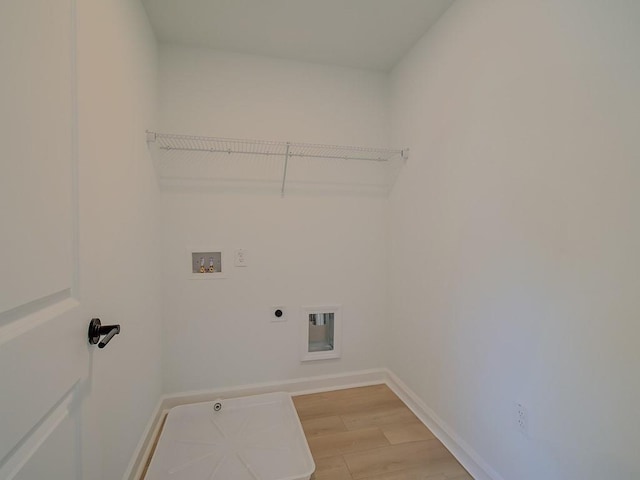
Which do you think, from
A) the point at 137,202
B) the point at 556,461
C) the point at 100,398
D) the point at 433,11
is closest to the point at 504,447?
the point at 556,461

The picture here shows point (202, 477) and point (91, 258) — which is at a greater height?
point (91, 258)

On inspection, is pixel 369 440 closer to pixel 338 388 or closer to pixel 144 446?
pixel 338 388

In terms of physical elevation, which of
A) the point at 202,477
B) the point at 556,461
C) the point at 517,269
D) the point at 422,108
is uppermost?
the point at 422,108

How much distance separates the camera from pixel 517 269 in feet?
3.93

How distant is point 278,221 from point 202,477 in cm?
150

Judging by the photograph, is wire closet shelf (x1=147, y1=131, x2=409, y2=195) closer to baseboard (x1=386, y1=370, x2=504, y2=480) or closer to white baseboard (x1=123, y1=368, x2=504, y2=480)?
white baseboard (x1=123, y1=368, x2=504, y2=480)

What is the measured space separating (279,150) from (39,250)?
1.60m

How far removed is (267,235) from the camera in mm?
2041

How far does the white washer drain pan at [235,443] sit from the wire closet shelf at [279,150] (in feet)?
5.01

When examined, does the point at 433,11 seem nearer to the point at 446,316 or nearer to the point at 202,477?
the point at 446,316

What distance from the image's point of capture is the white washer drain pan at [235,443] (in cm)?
140

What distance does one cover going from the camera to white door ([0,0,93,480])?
1.76 feet

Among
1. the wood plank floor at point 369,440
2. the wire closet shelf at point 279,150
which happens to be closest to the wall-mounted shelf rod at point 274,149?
the wire closet shelf at point 279,150

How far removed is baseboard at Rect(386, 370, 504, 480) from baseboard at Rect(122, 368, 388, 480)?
223mm
